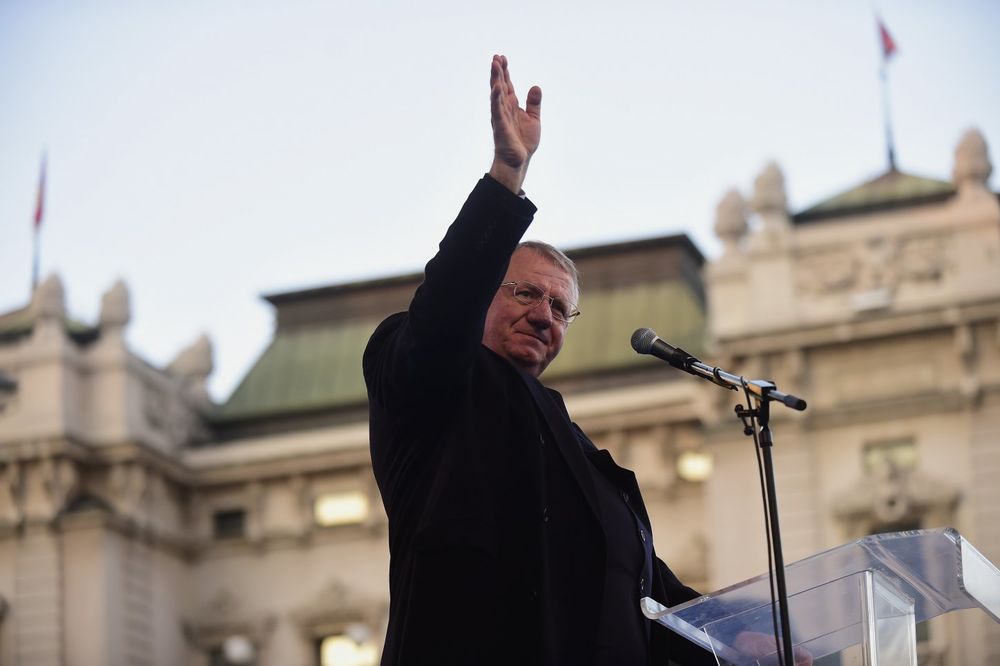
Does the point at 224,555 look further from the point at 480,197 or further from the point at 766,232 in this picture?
the point at 480,197

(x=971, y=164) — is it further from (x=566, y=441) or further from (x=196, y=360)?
(x=566, y=441)

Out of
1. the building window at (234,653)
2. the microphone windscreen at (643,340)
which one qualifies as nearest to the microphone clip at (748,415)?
Answer: the microphone windscreen at (643,340)

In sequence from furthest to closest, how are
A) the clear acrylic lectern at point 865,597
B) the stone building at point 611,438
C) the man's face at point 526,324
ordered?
the stone building at point 611,438 < the man's face at point 526,324 < the clear acrylic lectern at point 865,597

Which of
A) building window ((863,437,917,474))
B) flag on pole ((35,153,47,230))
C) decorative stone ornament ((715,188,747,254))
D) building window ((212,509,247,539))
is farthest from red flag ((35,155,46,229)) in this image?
building window ((863,437,917,474))

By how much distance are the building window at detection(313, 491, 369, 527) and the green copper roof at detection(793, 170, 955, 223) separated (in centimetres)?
832

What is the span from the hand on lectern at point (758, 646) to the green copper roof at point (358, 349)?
25.6m

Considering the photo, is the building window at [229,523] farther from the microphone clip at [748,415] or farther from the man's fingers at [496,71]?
the man's fingers at [496,71]

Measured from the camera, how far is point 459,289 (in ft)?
14.2

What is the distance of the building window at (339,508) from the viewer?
102 feet

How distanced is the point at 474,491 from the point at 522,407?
0.31m

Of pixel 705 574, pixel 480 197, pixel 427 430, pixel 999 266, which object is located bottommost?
pixel 705 574

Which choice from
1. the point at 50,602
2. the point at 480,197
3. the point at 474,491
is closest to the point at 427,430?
the point at 474,491

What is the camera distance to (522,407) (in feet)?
15.3

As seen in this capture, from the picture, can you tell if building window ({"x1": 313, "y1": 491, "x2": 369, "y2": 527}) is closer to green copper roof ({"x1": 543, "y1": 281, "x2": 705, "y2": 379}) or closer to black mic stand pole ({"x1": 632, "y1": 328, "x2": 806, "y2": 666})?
green copper roof ({"x1": 543, "y1": 281, "x2": 705, "y2": 379})
